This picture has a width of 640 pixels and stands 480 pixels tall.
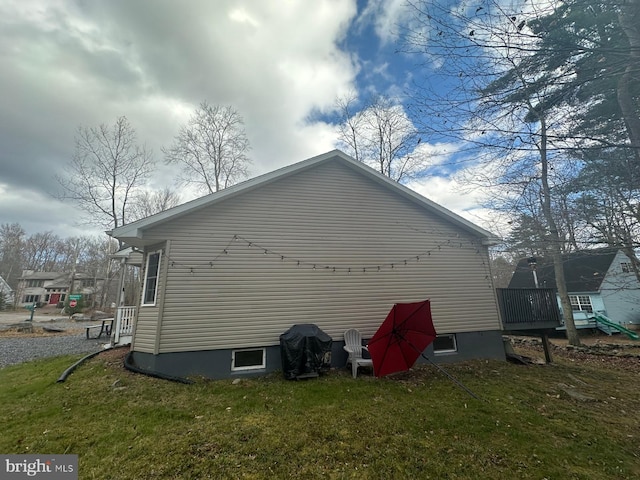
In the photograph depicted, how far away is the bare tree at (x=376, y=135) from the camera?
52.1ft

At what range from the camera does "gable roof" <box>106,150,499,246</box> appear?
6.41 m

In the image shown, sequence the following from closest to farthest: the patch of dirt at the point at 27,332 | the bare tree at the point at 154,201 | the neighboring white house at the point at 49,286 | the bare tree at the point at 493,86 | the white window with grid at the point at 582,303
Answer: the bare tree at the point at 493,86
the patch of dirt at the point at 27,332
the white window with grid at the point at 582,303
the bare tree at the point at 154,201
the neighboring white house at the point at 49,286

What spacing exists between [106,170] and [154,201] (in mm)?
5047

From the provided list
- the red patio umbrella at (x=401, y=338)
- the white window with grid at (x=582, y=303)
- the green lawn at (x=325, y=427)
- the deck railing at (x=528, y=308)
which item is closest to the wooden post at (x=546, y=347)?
the deck railing at (x=528, y=308)

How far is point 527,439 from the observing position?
4.04m

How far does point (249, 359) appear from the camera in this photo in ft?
22.7

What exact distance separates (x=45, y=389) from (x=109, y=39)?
9.84 metres

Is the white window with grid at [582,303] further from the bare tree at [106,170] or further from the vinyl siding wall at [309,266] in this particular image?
the bare tree at [106,170]

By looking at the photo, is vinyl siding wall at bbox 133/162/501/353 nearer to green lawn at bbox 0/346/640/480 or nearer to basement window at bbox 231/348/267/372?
basement window at bbox 231/348/267/372

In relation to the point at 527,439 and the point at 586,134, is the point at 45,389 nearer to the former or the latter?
the point at 527,439

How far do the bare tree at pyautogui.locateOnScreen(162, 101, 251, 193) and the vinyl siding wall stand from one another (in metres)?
12.9

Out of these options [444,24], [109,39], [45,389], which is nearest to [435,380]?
[444,24]

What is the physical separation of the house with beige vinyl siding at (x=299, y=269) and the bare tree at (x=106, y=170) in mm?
15576

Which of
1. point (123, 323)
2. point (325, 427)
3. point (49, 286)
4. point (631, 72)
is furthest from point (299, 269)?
point (49, 286)
